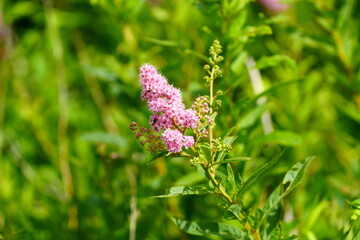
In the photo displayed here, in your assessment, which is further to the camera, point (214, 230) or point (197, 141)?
point (214, 230)

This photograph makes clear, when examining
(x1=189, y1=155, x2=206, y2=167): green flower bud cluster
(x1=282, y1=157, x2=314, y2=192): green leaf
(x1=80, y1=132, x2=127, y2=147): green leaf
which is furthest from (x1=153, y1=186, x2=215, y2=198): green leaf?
(x1=80, y1=132, x2=127, y2=147): green leaf

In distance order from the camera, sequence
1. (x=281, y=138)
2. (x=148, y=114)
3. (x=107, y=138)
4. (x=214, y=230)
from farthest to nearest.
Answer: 1. (x=107, y=138)
2. (x=148, y=114)
3. (x=281, y=138)
4. (x=214, y=230)

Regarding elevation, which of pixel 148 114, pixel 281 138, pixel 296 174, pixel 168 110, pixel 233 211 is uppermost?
pixel 148 114

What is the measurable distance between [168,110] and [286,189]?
17.4 inches

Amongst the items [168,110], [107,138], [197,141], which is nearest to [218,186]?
[197,141]

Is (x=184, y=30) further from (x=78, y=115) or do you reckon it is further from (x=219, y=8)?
(x=219, y=8)

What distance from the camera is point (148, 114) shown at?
2.08m

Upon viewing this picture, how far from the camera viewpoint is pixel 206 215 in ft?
6.93

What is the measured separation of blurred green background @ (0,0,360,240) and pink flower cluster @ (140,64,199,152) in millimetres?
444

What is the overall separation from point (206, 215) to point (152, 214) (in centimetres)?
26

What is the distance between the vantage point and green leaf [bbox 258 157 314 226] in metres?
1.25

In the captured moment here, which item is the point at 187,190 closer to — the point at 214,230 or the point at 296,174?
the point at 214,230

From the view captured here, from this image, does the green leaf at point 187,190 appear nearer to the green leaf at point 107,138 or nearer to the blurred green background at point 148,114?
the blurred green background at point 148,114

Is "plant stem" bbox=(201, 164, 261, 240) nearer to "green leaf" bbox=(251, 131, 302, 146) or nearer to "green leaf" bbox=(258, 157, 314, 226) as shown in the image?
"green leaf" bbox=(258, 157, 314, 226)
